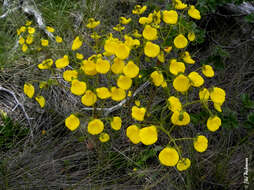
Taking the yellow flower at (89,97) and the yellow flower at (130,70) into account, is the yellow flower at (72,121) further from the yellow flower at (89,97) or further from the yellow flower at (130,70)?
the yellow flower at (130,70)

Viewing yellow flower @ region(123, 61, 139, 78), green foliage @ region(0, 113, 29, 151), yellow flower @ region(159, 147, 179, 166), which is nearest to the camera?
yellow flower @ region(159, 147, 179, 166)

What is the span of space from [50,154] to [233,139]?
1.37m

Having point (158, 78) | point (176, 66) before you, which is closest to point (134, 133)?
point (158, 78)

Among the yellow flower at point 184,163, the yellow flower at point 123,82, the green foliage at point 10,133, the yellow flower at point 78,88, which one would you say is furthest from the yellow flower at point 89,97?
the green foliage at point 10,133

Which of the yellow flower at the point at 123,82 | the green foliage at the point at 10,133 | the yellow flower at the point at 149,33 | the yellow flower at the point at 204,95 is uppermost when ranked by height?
the yellow flower at the point at 149,33

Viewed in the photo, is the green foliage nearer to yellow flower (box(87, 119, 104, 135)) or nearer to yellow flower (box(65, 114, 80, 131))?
yellow flower (box(65, 114, 80, 131))

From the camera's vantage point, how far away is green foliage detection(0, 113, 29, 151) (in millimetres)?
1793

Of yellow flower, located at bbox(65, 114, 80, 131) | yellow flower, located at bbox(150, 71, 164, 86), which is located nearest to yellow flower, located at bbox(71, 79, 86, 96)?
yellow flower, located at bbox(65, 114, 80, 131)

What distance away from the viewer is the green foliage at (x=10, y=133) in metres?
1.79

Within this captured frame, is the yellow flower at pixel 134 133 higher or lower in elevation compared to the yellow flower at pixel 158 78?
lower

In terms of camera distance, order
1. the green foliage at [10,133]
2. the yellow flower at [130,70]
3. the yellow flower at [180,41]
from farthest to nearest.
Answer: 1. the green foliage at [10,133]
2. the yellow flower at [180,41]
3. the yellow flower at [130,70]

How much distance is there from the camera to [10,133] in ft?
6.02

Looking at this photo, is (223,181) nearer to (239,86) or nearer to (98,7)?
(239,86)

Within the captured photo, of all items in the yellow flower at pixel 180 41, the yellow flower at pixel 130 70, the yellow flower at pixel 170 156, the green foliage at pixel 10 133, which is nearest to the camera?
the yellow flower at pixel 170 156
